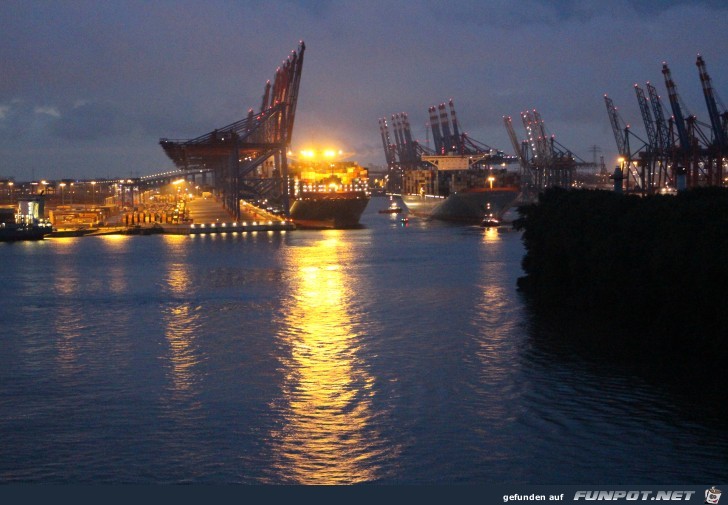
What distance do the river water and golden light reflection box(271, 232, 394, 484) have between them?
3cm

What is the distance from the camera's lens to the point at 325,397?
42.3 ft

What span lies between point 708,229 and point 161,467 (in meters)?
8.18

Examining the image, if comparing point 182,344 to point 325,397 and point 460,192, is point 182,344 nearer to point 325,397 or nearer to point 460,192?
point 325,397

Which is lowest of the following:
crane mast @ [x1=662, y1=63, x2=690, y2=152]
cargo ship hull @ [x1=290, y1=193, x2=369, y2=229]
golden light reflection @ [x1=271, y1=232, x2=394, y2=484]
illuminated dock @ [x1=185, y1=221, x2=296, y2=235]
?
golden light reflection @ [x1=271, y1=232, x2=394, y2=484]

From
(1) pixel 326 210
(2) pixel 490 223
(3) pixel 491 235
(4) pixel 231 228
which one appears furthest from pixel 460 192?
(4) pixel 231 228

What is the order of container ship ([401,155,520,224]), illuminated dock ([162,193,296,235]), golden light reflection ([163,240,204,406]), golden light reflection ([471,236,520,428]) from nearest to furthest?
golden light reflection ([471,236,520,428]) → golden light reflection ([163,240,204,406]) → illuminated dock ([162,193,296,235]) → container ship ([401,155,520,224])

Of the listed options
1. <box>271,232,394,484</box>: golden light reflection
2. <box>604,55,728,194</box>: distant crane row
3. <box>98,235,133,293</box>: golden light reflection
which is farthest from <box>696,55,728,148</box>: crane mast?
<box>271,232,394,484</box>: golden light reflection

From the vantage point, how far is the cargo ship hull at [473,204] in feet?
211

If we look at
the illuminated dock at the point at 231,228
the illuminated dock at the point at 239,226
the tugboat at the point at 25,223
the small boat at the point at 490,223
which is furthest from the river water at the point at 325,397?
the small boat at the point at 490,223

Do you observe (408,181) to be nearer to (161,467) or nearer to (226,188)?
(226,188)

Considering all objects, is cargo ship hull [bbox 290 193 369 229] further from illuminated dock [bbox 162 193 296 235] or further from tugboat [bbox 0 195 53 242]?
tugboat [bbox 0 195 53 242]

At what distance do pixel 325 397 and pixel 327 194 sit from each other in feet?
171

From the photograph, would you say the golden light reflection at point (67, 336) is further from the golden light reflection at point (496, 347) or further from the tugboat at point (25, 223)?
the tugboat at point (25, 223)

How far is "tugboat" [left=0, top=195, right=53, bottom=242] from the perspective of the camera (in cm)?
5412
